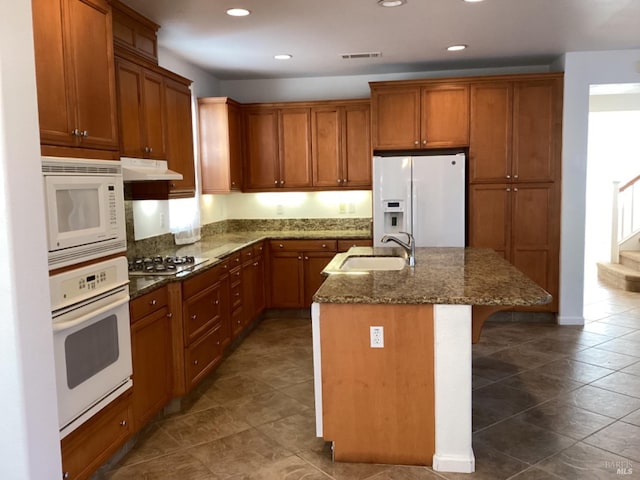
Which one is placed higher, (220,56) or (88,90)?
(220,56)

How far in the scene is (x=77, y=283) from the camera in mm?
2350

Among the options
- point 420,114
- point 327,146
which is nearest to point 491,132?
point 420,114

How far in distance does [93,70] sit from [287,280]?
3474 millimetres

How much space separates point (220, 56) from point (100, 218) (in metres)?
2.86

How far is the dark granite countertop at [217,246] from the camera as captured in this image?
10.3 ft

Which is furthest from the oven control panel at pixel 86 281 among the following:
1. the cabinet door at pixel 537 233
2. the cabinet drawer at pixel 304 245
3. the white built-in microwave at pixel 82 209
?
the cabinet door at pixel 537 233

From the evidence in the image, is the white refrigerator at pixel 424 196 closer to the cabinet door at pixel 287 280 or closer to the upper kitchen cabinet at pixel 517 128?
the upper kitchen cabinet at pixel 517 128

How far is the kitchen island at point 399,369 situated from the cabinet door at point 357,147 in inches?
120

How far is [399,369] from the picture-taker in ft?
8.80

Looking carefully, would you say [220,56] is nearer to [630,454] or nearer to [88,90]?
[88,90]

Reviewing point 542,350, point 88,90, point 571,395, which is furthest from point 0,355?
point 542,350

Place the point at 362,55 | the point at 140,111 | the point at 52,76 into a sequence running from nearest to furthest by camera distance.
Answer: the point at 52,76, the point at 140,111, the point at 362,55

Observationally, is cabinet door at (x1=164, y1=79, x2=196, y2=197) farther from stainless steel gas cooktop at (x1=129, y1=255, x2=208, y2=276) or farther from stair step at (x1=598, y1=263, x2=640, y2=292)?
stair step at (x1=598, y1=263, x2=640, y2=292)

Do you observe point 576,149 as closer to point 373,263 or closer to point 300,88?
point 373,263
